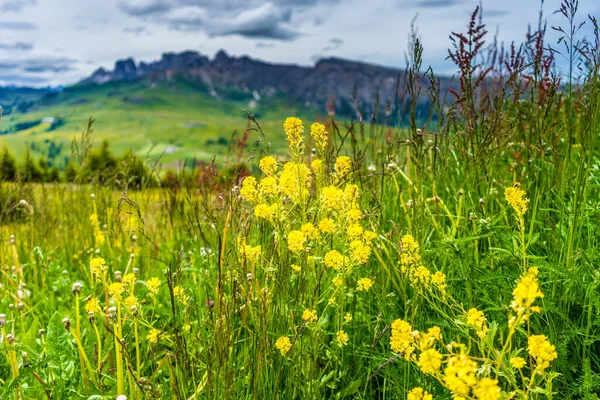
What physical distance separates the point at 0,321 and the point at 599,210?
134 inches

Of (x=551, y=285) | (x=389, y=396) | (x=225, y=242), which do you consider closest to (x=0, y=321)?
(x=225, y=242)

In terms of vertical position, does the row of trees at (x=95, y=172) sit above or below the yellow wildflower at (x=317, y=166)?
below

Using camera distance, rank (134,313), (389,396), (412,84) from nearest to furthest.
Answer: (134,313), (389,396), (412,84)

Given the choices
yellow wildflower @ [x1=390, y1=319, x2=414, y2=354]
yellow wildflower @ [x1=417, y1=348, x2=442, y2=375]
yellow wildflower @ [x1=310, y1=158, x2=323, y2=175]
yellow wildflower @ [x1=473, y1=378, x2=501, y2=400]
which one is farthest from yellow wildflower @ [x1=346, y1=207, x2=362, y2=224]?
yellow wildflower @ [x1=473, y1=378, x2=501, y2=400]

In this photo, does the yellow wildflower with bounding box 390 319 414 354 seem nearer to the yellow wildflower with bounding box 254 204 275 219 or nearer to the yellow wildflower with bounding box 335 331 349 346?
the yellow wildflower with bounding box 335 331 349 346

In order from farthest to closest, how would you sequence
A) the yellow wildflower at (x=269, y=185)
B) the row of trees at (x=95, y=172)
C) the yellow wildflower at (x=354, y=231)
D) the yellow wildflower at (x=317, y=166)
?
the row of trees at (x=95, y=172) < the yellow wildflower at (x=317, y=166) < the yellow wildflower at (x=269, y=185) < the yellow wildflower at (x=354, y=231)

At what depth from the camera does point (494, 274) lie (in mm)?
2525

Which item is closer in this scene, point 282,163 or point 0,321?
point 0,321

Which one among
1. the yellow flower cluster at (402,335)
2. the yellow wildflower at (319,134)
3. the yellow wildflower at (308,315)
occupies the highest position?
the yellow wildflower at (319,134)

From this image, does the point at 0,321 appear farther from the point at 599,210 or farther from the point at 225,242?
the point at 599,210

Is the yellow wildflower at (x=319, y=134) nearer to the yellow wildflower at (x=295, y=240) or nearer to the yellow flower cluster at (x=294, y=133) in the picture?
the yellow flower cluster at (x=294, y=133)

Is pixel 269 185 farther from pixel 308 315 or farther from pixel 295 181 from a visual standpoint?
pixel 308 315

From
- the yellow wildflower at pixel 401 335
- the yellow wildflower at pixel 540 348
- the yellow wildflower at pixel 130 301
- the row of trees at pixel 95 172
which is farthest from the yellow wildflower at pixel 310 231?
the row of trees at pixel 95 172

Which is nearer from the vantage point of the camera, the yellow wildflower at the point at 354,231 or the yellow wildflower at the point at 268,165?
the yellow wildflower at the point at 354,231
